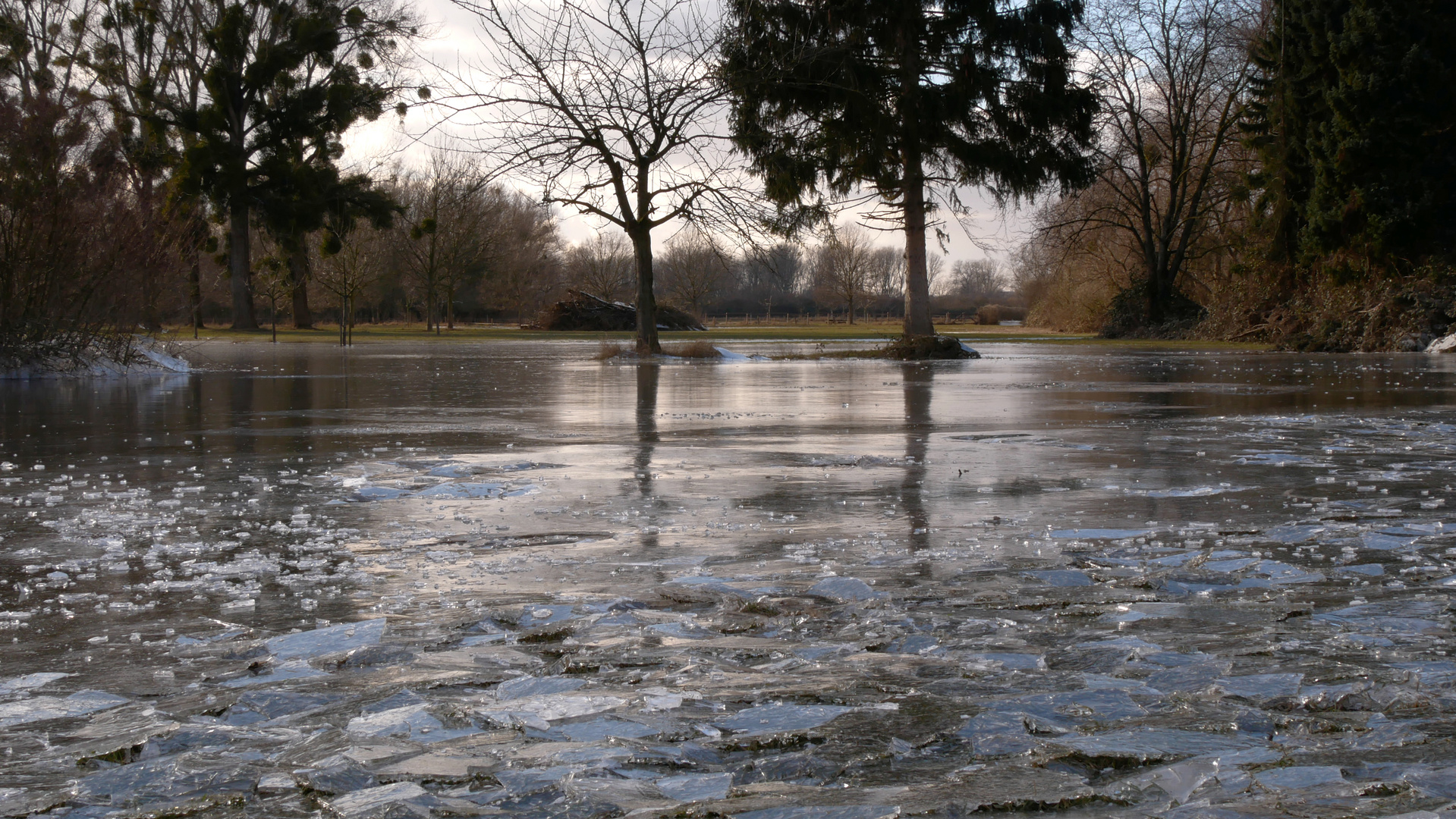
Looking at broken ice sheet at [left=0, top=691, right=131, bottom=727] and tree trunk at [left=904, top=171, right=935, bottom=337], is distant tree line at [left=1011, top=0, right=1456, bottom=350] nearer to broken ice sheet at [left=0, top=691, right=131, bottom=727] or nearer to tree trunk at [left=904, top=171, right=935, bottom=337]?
tree trunk at [left=904, top=171, right=935, bottom=337]

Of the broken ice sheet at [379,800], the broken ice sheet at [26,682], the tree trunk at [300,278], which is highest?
the tree trunk at [300,278]

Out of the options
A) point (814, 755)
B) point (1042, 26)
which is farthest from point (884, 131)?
point (814, 755)

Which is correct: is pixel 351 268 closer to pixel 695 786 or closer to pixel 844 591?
pixel 844 591

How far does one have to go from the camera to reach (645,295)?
79.0 feet

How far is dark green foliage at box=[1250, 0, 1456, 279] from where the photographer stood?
86.8 ft

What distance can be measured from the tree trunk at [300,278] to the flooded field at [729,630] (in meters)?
37.7

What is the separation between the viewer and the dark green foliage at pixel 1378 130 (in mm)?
26469

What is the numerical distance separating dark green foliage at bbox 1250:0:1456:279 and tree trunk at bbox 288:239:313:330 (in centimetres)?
3173

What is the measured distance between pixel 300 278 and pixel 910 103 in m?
31.8

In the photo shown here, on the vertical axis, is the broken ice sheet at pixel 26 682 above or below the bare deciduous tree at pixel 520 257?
below

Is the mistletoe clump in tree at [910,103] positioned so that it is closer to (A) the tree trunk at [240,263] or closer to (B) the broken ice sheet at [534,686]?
(B) the broken ice sheet at [534,686]

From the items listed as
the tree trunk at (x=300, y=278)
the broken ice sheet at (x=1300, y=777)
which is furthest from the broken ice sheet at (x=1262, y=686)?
the tree trunk at (x=300, y=278)

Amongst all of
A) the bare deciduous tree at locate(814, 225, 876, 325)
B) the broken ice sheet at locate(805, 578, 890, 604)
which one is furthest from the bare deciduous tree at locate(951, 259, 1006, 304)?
the broken ice sheet at locate(805, 578, 890, 604)

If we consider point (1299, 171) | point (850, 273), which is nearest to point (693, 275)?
point (850, 273)
